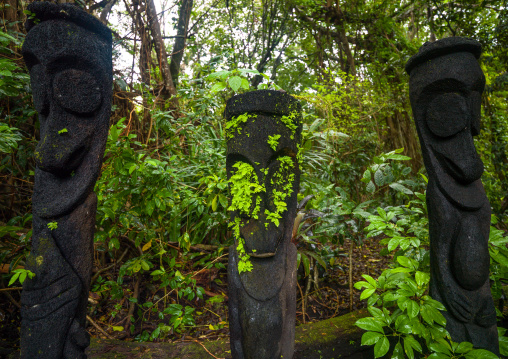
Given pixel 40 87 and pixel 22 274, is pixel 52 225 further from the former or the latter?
pixel 40 87

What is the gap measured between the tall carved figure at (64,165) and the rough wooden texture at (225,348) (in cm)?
60

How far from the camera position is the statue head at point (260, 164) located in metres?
1.66

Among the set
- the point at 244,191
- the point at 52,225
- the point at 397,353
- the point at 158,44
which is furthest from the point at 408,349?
the point at 158,44

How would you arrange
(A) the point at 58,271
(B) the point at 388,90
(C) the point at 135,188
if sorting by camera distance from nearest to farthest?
1. (A) the point at 58,271
2. (C) the point at 135,188
3. (B) the point at 388,90

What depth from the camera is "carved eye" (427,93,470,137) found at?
71.4 inches

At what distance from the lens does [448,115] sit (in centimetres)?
183

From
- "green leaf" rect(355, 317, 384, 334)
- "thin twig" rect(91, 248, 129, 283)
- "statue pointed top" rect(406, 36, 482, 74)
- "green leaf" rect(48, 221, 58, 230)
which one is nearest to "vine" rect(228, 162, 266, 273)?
"green leaf" rect(355, 317, 384, 334)

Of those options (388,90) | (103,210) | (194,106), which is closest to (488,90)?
(388,90)

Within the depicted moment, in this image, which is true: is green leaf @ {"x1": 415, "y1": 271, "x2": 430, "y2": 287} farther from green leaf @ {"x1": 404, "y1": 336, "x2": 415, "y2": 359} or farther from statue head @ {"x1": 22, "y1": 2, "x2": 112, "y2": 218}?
statue head @ {"x1": 22, "y1": 2, "x2": 112, "y2": 218}

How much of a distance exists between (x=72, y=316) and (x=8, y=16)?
10.3 feet

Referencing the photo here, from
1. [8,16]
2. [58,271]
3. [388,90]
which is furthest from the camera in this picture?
[388,90]

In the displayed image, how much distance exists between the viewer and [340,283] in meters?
3.20

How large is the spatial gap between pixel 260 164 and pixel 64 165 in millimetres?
1018

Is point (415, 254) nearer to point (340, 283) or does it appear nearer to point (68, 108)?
point (340, 283)
